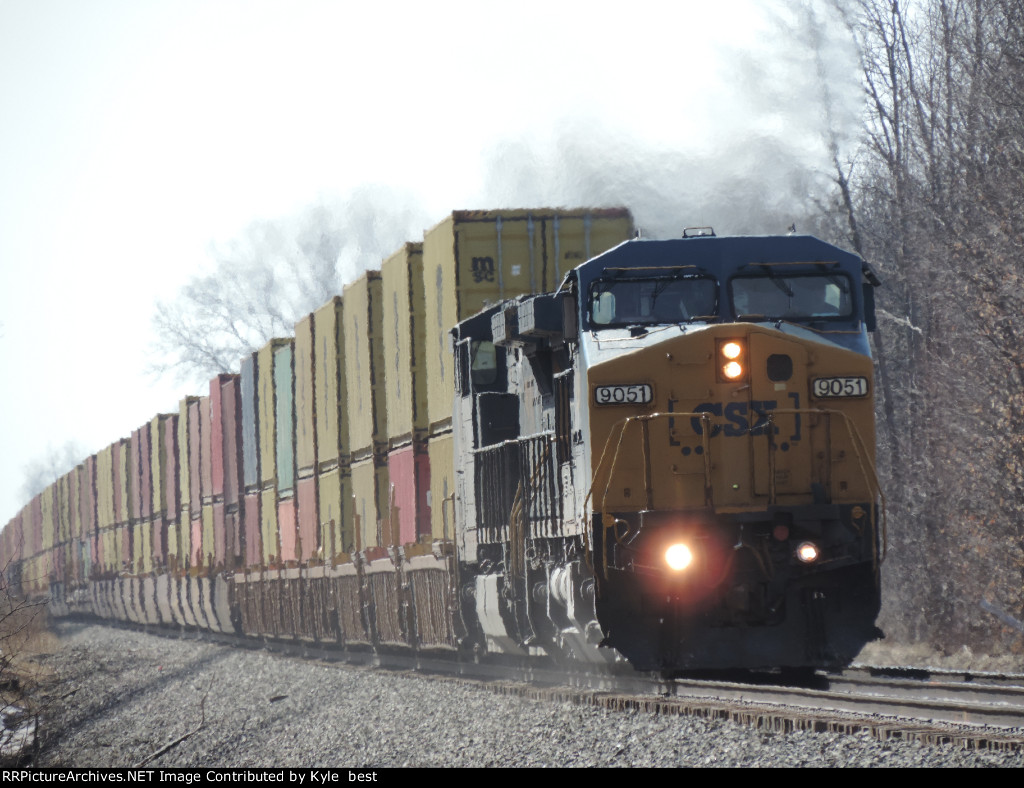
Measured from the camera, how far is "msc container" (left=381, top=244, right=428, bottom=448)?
18016mm

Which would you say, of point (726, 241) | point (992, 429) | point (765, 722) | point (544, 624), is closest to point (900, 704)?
point (765, 722)

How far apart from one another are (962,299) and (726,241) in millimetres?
10721

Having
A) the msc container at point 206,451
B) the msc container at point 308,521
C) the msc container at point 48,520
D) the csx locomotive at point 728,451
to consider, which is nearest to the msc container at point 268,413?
the msc container at point 308,521

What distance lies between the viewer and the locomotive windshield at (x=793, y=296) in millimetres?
10477

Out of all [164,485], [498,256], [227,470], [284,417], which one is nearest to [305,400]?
[284,417]

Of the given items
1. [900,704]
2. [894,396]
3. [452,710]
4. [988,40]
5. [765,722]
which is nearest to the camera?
[765,722]

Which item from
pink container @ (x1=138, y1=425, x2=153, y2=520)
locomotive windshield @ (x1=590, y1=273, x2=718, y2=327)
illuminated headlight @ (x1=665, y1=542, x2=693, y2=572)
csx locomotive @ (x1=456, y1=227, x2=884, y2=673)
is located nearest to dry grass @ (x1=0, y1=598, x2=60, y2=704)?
locomotive windshield @ (x1=590, y1=273, x2=718, y2=327)

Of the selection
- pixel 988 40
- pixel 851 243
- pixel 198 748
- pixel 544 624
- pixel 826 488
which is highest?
pixel 988 40

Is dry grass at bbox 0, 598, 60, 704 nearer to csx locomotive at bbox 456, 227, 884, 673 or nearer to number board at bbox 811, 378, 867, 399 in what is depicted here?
csx locomotive at bbox 456, 227, 884, 673

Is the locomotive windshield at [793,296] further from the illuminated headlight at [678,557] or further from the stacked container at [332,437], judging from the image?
the stacked container at [332,437]

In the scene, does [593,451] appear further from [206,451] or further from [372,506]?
[206,451]

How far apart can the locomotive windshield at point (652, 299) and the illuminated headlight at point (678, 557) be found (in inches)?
71.5

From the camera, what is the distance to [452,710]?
472 inches

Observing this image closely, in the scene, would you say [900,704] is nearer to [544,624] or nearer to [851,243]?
[544,624]
